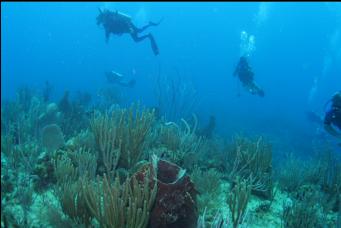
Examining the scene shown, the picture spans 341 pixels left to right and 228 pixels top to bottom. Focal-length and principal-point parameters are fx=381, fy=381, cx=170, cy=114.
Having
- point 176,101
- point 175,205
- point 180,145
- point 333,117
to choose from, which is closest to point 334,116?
point 333,117

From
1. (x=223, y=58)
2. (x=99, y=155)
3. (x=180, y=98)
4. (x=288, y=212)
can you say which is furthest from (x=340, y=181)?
(x=223, y=58)

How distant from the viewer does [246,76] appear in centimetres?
1218

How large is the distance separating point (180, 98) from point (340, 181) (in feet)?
22.4

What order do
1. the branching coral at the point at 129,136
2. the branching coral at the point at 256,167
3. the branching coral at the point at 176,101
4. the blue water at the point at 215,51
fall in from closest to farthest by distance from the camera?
1. the branching coral at the point at 129,136
2. the branching coral at the point at 256,167
3. the branching coral at the point at 176,101
4. the blue water at the point at 215,51

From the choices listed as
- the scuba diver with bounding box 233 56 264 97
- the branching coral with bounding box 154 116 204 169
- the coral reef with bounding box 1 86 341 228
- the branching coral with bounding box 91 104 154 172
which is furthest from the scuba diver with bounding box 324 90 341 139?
the scuba diver with bounding box 233 56 264 97

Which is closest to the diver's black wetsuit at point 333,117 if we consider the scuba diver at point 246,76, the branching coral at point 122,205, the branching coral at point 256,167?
the branching coral at point 256,167

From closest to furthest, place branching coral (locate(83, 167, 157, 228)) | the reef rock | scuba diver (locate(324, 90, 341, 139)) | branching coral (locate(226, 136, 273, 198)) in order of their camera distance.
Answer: branching coral (locate(83, 167, 157, 228)) < the reef rock < scuba diver (locate(324, 90, 341, 139)) < branching coral (locate(226, 136, 273, 198))

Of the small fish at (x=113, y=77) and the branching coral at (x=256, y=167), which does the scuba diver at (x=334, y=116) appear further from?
the small fish at (x=113, y=77)

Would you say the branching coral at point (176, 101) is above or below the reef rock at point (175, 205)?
below

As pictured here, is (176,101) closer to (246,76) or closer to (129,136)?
(246,76)

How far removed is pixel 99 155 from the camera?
22.2ft

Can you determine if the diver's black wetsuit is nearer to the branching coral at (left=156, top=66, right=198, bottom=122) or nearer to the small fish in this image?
the branching coral at (left=156, top=66, right=198, bottom=122)

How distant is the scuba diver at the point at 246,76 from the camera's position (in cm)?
1199

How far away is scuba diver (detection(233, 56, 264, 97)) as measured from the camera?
12.0 metres
